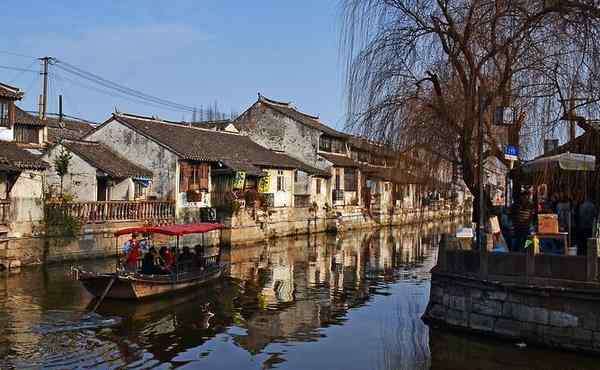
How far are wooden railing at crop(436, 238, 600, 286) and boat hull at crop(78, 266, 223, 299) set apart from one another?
26.7ft

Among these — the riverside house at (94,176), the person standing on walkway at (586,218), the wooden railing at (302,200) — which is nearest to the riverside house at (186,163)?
the riverside house at (94,176)

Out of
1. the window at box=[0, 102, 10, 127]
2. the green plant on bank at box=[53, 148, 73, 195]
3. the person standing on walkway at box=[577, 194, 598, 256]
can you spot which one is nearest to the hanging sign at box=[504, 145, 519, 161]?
the person standing on walkway at box=[577, 194, 598, 256]

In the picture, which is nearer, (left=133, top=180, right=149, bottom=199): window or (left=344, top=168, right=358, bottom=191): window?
(left=133, top=180, right=149, bottom=199): window

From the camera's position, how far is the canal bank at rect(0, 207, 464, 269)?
23.9 m

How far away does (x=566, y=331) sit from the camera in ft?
38.8

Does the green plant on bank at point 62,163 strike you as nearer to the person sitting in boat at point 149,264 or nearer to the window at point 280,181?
the person sitting in boat at point 149,264

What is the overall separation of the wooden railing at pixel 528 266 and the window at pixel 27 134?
3156 centimetres

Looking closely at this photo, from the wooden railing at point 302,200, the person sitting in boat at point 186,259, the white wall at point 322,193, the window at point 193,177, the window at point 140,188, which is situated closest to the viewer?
the person sitting in boat at point 186,259

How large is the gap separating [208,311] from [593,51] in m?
11.0

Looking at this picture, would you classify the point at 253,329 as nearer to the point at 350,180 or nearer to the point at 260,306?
the point at 260,306

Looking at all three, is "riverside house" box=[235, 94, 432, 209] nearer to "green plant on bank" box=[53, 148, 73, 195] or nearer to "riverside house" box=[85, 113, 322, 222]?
"riverside house" box=[85, 113, 322, 222]

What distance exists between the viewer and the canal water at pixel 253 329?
12.2 meters

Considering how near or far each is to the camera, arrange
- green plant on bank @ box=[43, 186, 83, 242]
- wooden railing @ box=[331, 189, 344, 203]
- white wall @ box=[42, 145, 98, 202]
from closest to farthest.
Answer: green plant on bank @ box=[43, 186, 83, 242] → white wall @ box=[42, 145, 98, 202] → wooden railing @ box=[331, 189, 344, 203]

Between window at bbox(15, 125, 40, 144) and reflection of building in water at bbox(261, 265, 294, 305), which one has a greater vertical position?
window at bbox(15, 125, 40, 144)
